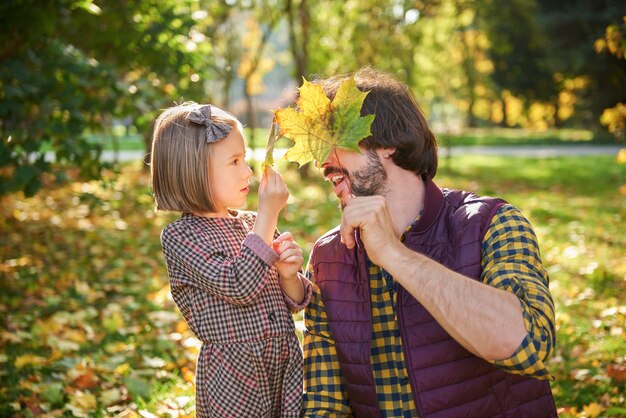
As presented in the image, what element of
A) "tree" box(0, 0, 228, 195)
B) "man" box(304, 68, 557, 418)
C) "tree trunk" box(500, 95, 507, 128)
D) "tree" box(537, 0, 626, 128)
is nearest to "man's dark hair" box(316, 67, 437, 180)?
"man" box(304, 68, 557, 418)

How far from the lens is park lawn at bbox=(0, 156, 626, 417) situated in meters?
3.68

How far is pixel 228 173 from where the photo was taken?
7.97ft

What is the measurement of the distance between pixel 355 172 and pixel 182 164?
2.05 ft

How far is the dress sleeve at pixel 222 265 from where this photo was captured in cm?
223

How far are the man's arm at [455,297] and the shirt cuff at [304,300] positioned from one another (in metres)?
0.55

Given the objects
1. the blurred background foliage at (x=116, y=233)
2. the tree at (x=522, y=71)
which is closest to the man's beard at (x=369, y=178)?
the blurred background foliage at (x=116, y=233)

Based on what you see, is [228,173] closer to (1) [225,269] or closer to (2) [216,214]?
(2) [216,214]

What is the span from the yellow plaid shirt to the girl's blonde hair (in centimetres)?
56

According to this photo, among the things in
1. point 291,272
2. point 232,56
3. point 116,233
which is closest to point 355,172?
point 291,272

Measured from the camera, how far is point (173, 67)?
600 cm

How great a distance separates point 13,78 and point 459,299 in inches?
161

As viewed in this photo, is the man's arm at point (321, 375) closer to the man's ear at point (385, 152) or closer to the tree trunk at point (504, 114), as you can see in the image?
the man's ear at point (385, 152)

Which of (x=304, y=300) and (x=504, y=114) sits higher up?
(x=504, y=114)

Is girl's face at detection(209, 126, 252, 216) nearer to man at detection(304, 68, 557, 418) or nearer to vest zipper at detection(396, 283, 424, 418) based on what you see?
man at detection(304, 68, 557, 418)
